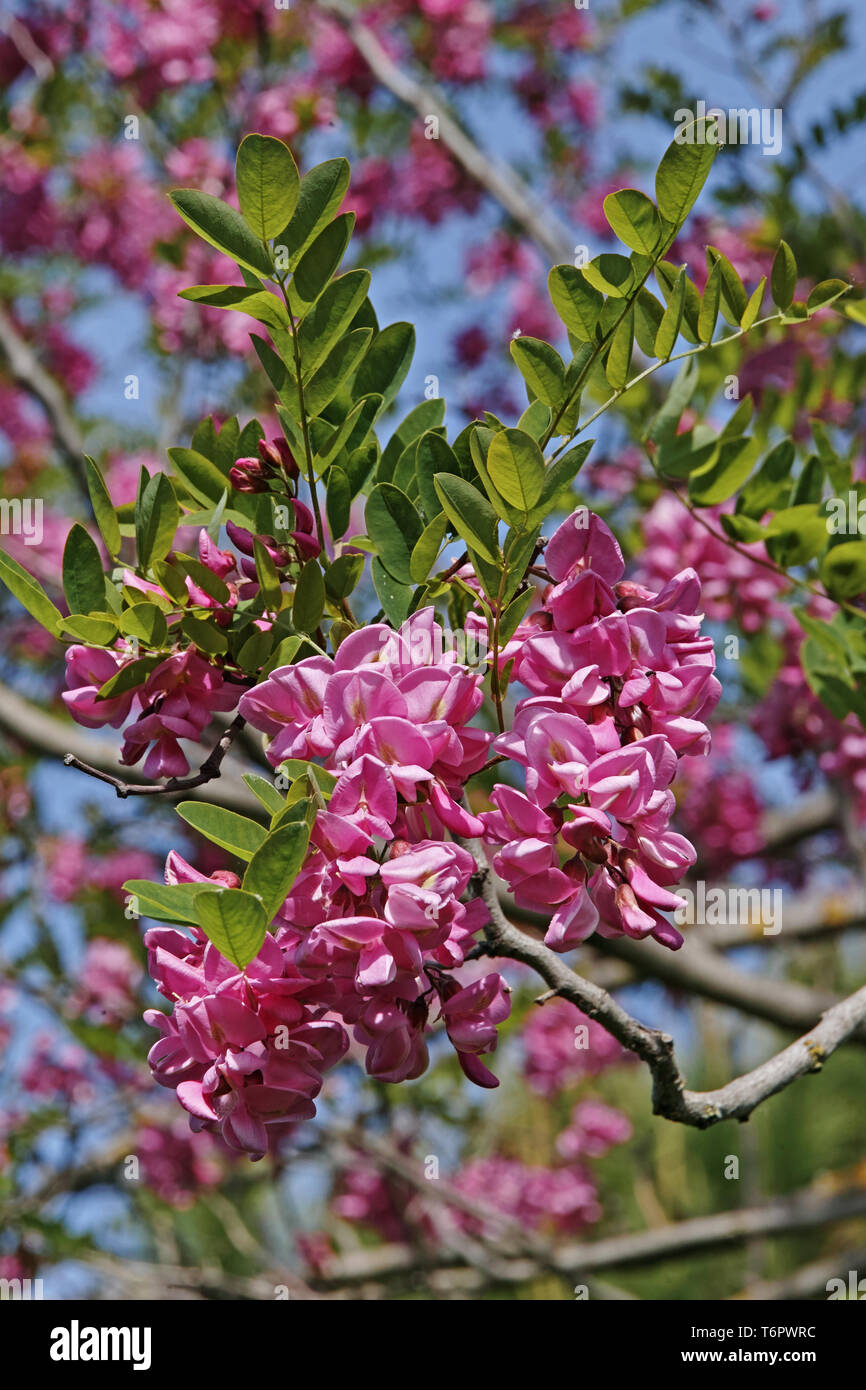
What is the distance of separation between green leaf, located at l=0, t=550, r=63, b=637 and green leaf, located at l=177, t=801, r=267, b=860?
0.24 metres

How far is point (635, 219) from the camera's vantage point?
3.54 ft

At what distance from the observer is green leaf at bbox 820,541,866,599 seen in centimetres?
159

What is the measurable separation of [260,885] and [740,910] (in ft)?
7.58

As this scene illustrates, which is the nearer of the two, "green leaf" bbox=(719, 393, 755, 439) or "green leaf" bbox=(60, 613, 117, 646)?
"green leaf" bbox=(60, 613, 117, 646)

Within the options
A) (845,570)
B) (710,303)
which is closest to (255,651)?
(710,303)

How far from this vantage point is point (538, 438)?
1.11 m

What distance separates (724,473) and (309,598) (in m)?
0.78

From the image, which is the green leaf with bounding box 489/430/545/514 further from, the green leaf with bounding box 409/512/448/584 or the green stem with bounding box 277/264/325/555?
the green stem with bounding box 277/264/325/555

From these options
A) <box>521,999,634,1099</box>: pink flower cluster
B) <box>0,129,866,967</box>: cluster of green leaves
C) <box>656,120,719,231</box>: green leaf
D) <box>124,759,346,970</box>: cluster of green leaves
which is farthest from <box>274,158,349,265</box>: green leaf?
<box>521,999,634,1099</box>: pink flower cluster

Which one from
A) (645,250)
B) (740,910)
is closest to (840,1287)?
(740,910)

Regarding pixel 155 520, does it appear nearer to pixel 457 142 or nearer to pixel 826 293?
pixel 826 293

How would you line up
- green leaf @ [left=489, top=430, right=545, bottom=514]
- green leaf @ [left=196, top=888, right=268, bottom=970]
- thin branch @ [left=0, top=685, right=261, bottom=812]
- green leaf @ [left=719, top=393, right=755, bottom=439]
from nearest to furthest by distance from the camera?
1. green leaf @ [left=196, top=888, right=268, bottom=970]
2. green leaf @ [left=489, top=430, right=545, bottom=514]
3. green leaf @ [left=719, top=393, right=755, bottom=439]
4. thin branch @ [left=0, top=685, right=261, bottom=812]

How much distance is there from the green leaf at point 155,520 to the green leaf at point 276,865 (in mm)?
358

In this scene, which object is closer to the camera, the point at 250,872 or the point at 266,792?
the point at 250,872
